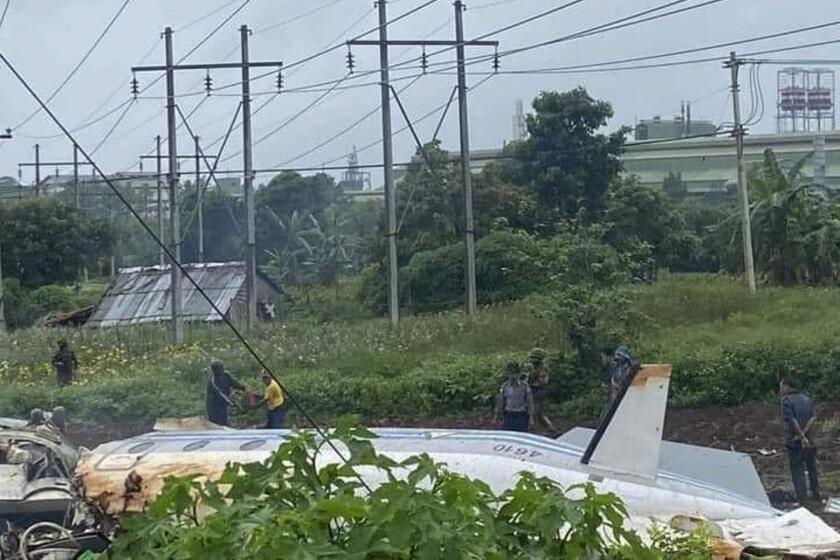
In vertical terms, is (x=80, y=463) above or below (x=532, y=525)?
below

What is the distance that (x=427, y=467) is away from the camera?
12.5 feet

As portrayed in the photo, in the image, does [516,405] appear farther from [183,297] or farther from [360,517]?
[183,297]

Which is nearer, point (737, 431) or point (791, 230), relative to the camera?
point (737, 431)

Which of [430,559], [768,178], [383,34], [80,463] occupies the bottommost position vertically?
[80,463]

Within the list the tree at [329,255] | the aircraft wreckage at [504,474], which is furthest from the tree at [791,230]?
the aircraft wreckage at [504,474]

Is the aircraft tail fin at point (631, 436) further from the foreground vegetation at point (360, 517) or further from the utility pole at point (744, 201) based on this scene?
the utility pole at point (744, 201)

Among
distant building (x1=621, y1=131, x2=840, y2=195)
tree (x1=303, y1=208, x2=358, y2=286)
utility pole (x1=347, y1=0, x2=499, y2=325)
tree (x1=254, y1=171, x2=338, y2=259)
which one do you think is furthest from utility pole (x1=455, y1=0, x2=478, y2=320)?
distant building (x1=621, y1=131, x2=840, y2=195)

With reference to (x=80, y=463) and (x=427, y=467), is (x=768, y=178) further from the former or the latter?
(x=427, y=467)

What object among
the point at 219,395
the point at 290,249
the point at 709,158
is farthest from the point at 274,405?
the point at 709,158

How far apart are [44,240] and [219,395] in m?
26.0

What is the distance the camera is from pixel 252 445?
830 centimetres

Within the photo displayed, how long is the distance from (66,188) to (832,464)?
49.4 metres

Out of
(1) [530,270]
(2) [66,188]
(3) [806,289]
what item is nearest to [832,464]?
(1) [530,270]

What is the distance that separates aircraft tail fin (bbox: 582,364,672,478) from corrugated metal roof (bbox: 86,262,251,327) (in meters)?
24.9
